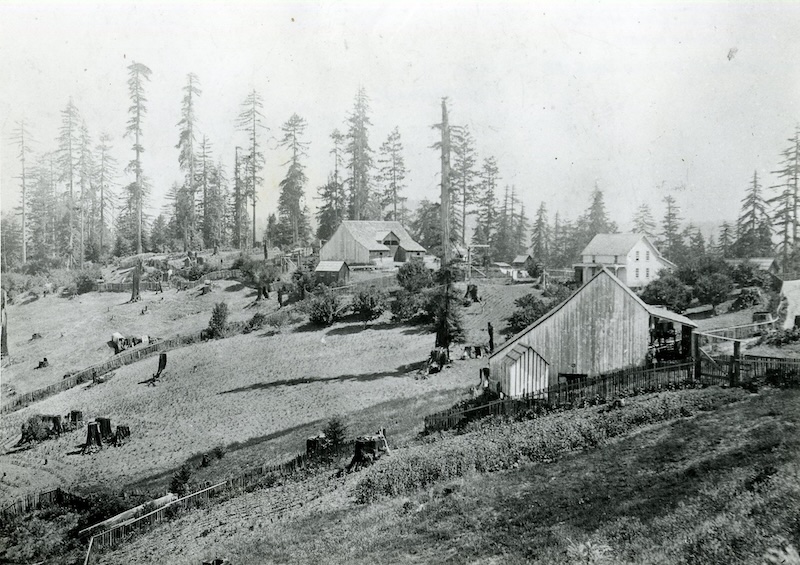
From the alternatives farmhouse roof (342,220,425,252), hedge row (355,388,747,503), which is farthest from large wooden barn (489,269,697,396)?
farmhouse roof (342,220,425,252)

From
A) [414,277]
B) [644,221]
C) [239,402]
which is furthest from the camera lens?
[644,221]

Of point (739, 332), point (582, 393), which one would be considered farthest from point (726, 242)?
point (582, 393)

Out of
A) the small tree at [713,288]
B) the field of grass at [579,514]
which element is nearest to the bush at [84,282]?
the field of grass at [579,514]

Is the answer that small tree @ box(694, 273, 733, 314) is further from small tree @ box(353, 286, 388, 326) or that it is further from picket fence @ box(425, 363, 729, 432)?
small tree @ box(353, 286, 388, 326)

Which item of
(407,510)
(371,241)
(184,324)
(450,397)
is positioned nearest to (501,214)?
(371,241)

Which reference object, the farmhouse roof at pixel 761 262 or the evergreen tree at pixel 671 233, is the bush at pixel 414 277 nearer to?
the farmhouse roof at pixel 761 262

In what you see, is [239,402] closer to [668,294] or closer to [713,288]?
[668,294]
